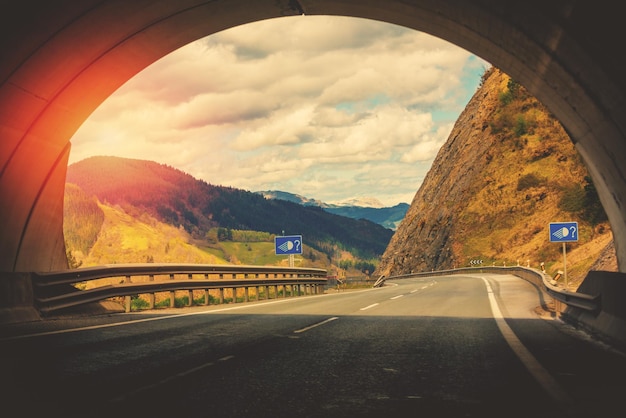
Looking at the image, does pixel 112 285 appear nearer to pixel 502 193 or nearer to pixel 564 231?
pixel 564 231

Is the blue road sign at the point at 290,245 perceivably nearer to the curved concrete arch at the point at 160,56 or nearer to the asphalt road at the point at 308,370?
the curved concrete arch at the point at 160,56

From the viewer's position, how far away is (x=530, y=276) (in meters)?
30.8

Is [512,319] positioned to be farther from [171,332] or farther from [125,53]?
[125,53]

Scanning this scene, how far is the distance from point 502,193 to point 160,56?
66140 mm

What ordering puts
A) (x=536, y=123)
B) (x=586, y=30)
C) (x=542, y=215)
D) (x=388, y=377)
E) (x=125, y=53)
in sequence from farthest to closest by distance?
(x=536, y=123) < (x=542, y=215) < (x=125, y=53) < (x=586, y=30) < (x=388, y=377)

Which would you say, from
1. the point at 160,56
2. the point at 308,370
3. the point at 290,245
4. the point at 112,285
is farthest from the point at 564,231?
the point at 308,370

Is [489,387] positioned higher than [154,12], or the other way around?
[154,12]

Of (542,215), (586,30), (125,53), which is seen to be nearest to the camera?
(586,30)

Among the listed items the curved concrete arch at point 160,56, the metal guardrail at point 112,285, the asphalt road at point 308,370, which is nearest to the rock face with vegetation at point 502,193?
the metal guardrail at point 112,285

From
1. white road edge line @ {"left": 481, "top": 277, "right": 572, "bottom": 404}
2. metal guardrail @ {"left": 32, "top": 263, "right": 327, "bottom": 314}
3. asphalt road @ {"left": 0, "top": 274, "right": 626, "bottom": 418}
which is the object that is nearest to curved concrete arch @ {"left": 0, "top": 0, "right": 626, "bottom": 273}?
metal guardrail @ {"left": 32, "top": 263, "right": 327, "bottom": 314}

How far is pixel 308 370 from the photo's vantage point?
6.56 metres

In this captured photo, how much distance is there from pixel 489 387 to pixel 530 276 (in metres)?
26.8

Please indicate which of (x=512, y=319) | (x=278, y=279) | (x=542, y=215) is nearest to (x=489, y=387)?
(x=512, y=319)

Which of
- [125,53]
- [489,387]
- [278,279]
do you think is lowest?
[489,387]
